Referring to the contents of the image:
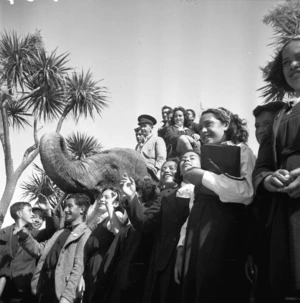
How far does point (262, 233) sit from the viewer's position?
2.29 meters

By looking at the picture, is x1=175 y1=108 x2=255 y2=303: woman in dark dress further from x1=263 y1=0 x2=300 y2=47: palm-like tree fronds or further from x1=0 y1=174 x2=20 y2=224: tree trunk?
x1=0 y1=174 x2=20 y2=224: tree trunk

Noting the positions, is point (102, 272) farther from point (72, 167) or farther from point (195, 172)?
point (72, 167)

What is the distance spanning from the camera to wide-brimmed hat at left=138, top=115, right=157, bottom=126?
684 centimetres

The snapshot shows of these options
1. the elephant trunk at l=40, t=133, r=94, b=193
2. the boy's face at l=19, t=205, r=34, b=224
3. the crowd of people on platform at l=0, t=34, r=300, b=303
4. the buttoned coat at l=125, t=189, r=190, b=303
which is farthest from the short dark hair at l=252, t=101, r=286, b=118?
the elephant trunk at l=40, t=133, r=94, b=193

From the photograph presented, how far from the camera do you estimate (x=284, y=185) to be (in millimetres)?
2115

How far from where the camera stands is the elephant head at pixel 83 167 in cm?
629

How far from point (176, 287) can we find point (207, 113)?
41.4 inches

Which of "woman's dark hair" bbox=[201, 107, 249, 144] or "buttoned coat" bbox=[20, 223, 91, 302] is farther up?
"woman's dark hair" bbox=[201, 107, 249, 144]

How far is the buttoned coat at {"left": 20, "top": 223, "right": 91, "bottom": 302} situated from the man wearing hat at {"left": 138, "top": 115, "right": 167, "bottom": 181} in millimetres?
1384

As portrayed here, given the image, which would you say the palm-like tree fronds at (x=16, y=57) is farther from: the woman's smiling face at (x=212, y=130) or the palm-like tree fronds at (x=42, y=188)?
the woman's smiling face at (x=212, y=130)

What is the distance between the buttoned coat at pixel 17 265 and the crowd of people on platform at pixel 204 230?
26cm

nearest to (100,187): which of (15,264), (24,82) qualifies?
(15,264)

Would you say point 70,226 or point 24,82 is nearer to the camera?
point 70,226

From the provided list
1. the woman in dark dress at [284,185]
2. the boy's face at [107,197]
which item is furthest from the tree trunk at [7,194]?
the woman in dark dress at [284,185]
